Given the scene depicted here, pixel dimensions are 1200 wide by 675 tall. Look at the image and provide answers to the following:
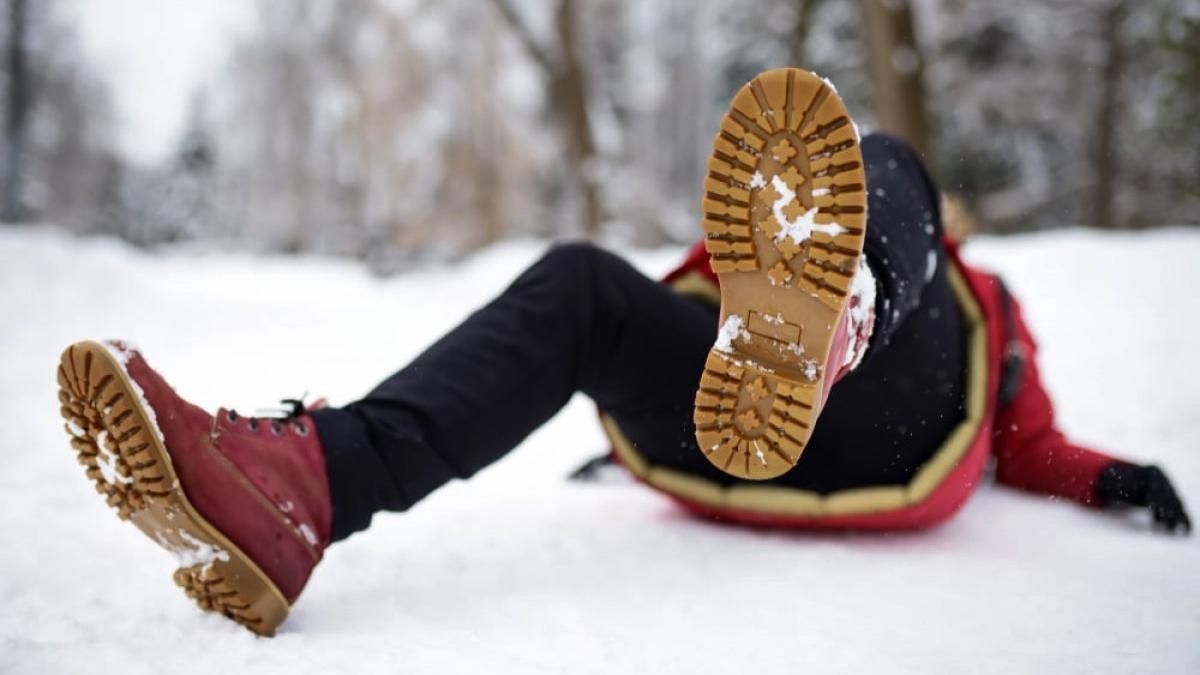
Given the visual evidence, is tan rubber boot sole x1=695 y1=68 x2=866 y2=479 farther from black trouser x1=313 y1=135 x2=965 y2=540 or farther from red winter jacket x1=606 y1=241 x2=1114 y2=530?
red winter jacket x1=606 y1=241 x2=1114 y2=530

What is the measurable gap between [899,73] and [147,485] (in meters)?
4.23

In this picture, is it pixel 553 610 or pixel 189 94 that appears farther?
pixel 189 94

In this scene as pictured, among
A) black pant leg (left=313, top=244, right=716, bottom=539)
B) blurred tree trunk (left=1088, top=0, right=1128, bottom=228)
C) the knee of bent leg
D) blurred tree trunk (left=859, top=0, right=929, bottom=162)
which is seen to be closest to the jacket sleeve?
black pant leg (left=313, top=244, right=716, bottom=539)

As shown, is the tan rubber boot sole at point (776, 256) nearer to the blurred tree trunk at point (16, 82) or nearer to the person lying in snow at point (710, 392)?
the person lying in snow at point (710, 392)

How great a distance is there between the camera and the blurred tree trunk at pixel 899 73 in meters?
4.23

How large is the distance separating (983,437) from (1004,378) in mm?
A: 154

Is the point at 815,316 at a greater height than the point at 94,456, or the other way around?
the point at 815,316

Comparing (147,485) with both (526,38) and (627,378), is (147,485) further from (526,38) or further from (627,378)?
(526,38)

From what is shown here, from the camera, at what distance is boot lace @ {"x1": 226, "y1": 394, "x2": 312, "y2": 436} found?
0.91 metres

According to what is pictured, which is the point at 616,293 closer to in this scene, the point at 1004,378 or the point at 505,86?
the point at 1004,378

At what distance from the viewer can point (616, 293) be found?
1089mm

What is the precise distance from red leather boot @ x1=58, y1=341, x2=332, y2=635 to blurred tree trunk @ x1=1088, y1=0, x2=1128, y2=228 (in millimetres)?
9258

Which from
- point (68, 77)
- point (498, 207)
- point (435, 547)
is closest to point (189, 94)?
point (68, 77)

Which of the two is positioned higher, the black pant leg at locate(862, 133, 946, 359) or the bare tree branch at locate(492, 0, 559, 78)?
the bare tree branch at locate(492, 0, 559, 78)
